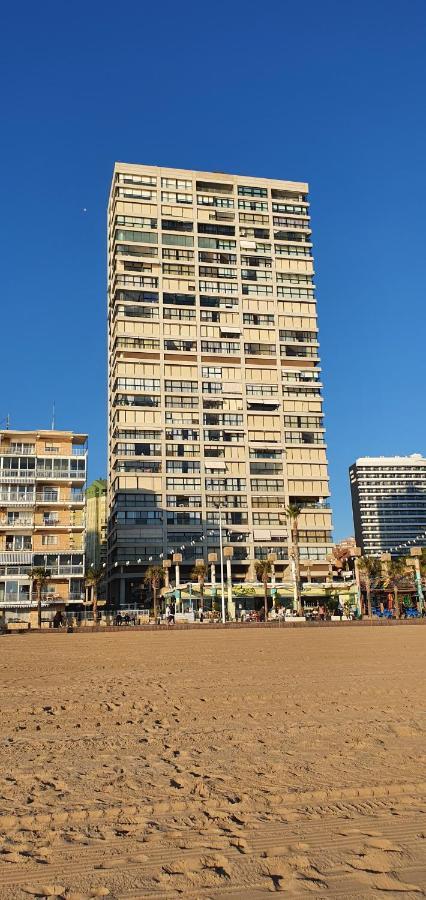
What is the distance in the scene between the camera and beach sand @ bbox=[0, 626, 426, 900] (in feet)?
13.8

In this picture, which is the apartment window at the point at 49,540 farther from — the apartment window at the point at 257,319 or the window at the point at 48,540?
the apartment window at the point at 257,319

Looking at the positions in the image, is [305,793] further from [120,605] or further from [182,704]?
[120,605]

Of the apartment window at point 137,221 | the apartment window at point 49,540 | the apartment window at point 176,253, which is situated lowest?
the apartment window at point 49,540

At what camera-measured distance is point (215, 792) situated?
5996 millimetres

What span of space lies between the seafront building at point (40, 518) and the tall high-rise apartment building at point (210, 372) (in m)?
20.4

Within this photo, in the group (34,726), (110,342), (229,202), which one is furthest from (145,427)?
(34,726)

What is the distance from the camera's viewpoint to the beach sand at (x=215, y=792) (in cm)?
420

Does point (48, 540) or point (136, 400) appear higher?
point (136, 400)

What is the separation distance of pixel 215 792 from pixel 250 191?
104738 millimetres

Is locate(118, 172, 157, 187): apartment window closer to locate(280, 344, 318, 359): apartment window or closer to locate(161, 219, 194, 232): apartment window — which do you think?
locate(161, 219, 194, 232): apartment window

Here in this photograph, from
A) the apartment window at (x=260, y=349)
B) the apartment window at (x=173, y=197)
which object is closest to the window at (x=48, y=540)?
the apartment window at (x=260, y=349)

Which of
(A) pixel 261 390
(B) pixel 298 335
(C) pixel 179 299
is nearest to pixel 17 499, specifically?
(A) pixel 261 390

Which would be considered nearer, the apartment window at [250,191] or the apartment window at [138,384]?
the apartment window at [138,384]

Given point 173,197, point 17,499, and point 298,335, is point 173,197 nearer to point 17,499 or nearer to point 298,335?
point 298,335
